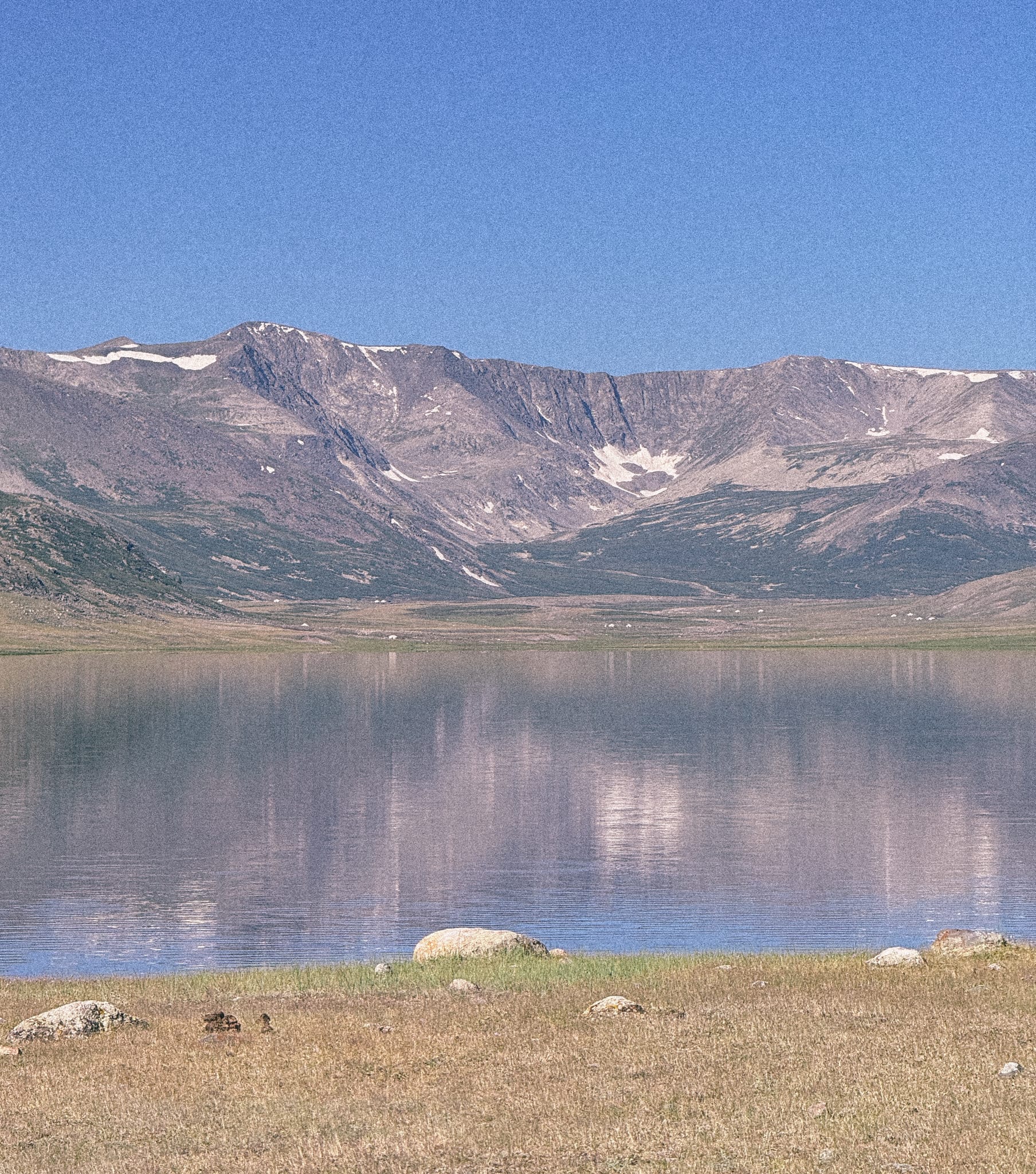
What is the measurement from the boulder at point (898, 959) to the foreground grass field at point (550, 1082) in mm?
1443

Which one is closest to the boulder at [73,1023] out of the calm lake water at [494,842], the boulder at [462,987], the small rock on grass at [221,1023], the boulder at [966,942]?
the small rock on grass at [221,1023]

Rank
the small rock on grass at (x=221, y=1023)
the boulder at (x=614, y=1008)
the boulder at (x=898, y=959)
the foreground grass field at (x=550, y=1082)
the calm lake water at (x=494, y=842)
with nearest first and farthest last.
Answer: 1. the foreground grass field at (x=550, y=1082)
2. the small rock on grass at (x=221, y=1023)
3. the boulder at (x=614, y=1008)
4. the boulder at (x=898, y=959)
5. the calm lake water at (x=494, y=842)

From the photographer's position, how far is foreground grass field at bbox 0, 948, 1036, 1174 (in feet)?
86.2

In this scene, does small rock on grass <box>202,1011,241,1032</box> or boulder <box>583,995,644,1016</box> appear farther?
boulder <box>583,995,644,1016</box>

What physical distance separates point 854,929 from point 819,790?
5956 cm

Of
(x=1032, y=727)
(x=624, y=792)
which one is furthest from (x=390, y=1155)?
(x=1032, y=727)

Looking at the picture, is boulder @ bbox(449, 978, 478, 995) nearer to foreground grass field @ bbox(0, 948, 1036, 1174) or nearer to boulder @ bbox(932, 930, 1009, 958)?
foreground grass field @ bbox(0, 948, 1036, 1174)

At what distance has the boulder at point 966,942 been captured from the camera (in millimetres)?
48844

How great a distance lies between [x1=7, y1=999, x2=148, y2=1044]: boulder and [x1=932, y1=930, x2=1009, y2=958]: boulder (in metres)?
26.0

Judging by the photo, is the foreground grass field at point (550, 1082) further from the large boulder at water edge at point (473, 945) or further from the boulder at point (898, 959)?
the large boulder at water edge at point (473, 945)

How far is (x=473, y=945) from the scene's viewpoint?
51.7 meters

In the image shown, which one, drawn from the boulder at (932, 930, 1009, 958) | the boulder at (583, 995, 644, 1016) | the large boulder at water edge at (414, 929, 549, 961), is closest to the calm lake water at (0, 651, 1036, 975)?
the large boulder at water edge at (414, 929, 549, 961)

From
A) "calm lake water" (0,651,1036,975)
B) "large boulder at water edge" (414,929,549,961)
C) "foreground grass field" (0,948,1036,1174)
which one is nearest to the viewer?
"foreground grass field" (0,948,1036,1174)

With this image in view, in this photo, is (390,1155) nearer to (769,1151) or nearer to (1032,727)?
(769,1151)
